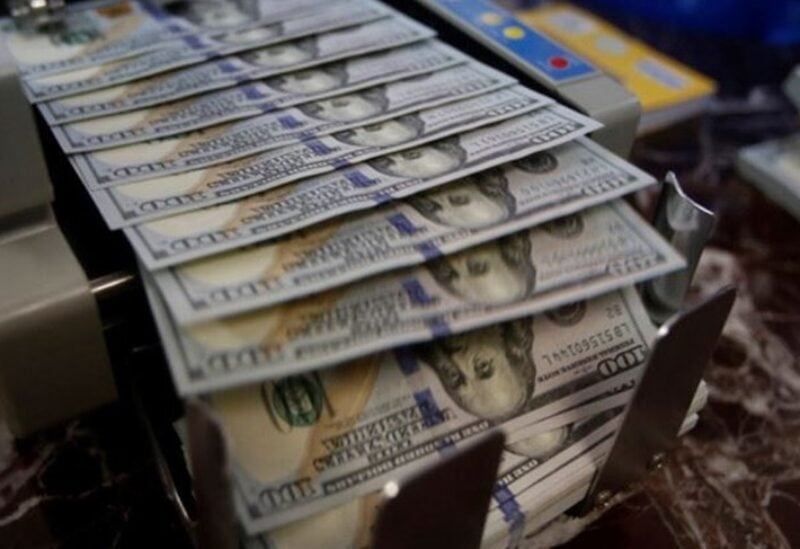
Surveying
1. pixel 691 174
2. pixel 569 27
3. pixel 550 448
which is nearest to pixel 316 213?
pixel 550 448

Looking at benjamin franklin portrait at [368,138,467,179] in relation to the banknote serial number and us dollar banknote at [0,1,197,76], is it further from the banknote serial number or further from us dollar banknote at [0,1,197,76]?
us dollar banknote at [0,1,197,76]

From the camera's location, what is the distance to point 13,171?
50 centimetres

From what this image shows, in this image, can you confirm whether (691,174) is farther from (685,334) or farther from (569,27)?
(685,334)

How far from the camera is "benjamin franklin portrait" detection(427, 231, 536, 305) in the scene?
513 millimetres

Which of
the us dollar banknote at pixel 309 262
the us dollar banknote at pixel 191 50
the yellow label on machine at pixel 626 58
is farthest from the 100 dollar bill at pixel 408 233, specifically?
the yellow label on machine at pixel 626 58

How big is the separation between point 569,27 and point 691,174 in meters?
0.34

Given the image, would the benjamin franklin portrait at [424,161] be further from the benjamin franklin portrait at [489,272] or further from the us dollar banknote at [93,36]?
the us dollar banknote at [93,36]

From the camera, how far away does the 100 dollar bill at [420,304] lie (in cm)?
45

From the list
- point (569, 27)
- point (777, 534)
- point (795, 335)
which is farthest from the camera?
point (569, 27)

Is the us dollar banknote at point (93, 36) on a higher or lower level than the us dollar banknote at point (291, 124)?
higher

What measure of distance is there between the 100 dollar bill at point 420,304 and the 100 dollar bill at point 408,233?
1cm

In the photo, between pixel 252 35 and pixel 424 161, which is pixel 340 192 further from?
pixel 252 35

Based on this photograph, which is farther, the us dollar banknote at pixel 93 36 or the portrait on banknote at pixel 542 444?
the us dollar banknote at pixel 93 36

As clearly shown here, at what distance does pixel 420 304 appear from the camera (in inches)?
19.6
